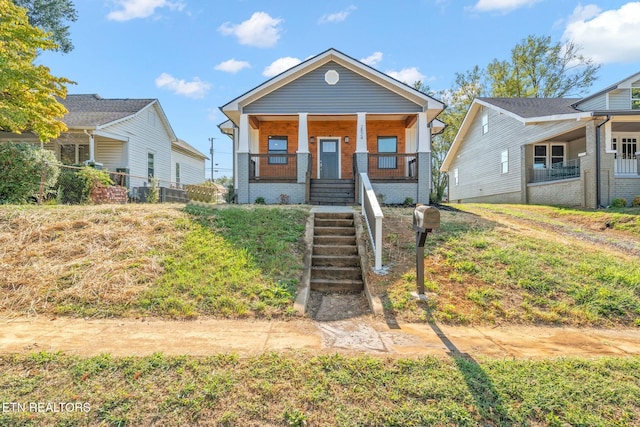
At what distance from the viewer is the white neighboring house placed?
1584 cm

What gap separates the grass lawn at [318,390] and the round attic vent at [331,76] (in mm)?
11570

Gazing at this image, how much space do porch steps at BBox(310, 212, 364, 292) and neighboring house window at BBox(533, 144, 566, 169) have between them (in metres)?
15.9

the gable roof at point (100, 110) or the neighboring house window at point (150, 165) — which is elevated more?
the gable roof at point (100, 110)

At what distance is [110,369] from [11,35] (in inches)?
490

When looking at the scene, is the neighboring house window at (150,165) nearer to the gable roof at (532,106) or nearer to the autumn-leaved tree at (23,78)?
the autumn-leaved tree at (23,78)

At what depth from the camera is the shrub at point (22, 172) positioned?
359 inches

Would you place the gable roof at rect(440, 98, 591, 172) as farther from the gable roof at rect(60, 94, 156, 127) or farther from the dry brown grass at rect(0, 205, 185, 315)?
the gable roof at rect(60, 94, 156, 127)

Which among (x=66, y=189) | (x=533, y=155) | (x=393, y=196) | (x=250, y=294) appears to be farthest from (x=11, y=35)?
(x=533, y=155)

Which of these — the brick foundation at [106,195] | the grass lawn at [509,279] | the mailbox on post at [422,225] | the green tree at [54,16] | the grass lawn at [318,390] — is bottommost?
the grass lawn at [318,390]

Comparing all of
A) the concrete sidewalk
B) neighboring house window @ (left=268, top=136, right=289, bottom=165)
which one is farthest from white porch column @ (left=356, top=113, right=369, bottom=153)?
the concrete sidewalk

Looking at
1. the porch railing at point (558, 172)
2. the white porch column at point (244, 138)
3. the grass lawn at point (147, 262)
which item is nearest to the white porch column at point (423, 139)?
the white porch column at point (244, 138)

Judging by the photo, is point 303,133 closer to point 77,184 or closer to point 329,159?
point 329,159

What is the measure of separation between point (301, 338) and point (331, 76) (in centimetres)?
1125

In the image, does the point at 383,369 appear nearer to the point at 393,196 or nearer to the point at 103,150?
the point at 393,196
